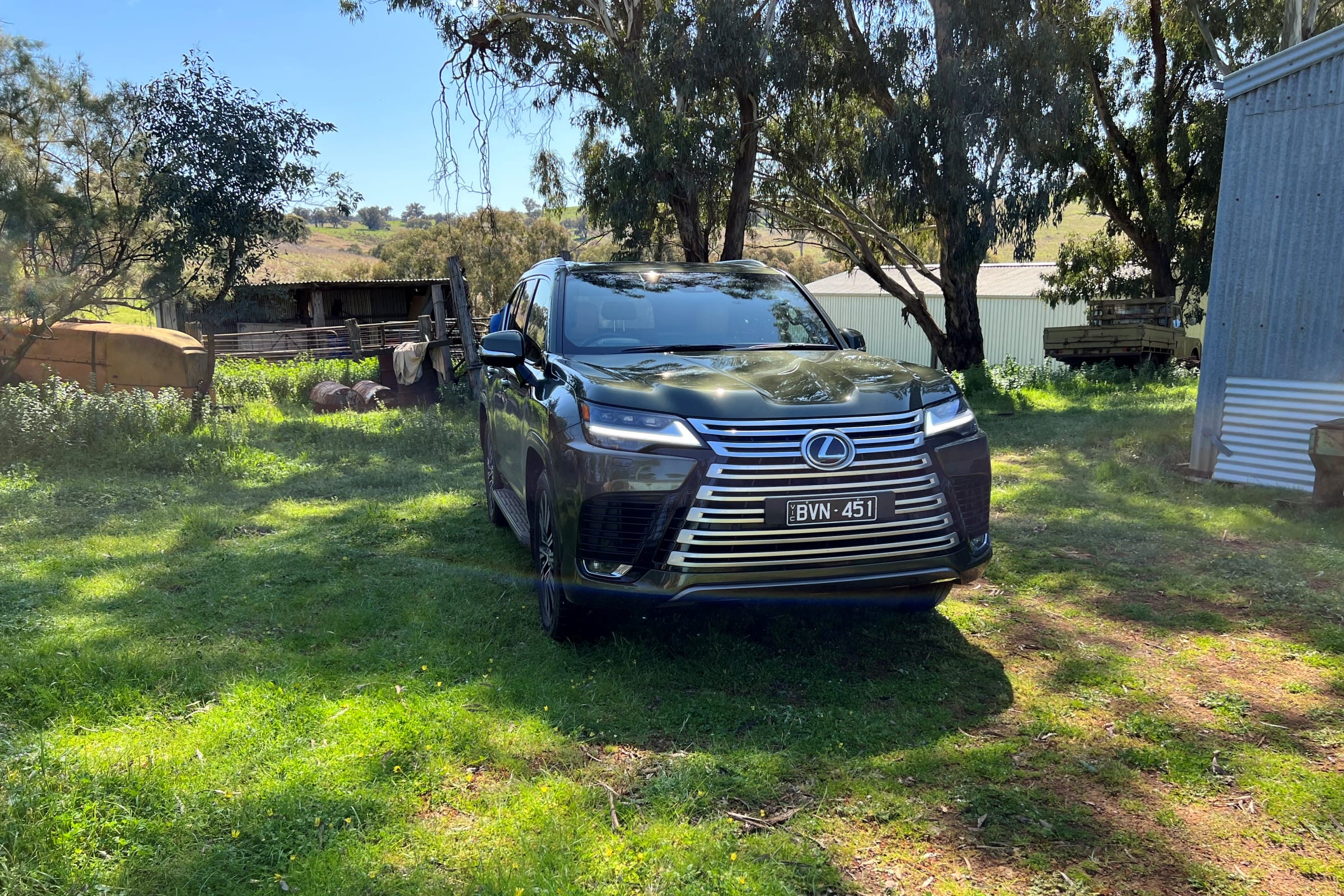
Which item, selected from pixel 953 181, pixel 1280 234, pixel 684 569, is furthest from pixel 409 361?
pixel 684 569

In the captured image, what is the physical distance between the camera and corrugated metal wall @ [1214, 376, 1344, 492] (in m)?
7.70

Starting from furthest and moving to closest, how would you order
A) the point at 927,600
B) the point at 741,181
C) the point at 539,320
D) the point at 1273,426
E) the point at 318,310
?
the point at 318,310, the point at 741,181, the point at 1273,426, the point at 539,320, the point at 927,600

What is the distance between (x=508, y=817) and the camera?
3.10 metres

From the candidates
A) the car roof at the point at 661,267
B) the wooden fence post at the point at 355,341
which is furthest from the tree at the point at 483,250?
the car roof at the point at 661,267

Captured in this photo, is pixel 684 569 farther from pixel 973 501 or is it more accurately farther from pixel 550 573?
pixel 973 501

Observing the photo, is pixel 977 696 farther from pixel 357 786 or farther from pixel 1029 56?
pixel 1029 56

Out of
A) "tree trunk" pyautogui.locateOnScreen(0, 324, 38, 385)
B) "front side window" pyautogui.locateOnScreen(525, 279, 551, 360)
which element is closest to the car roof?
"front side window" pyautogui.locateOnScreen(525, 279, 551, 360)

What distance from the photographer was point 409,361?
15.8m

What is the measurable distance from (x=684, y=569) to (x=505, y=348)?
206 cm

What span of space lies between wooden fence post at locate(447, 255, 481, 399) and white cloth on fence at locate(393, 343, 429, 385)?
2.66ft

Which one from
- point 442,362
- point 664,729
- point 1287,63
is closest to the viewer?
point 664,729

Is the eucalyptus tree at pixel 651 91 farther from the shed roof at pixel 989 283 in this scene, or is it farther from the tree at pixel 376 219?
the tree at pixel 376 219

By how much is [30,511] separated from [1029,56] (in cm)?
1613

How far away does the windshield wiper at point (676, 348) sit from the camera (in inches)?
200
